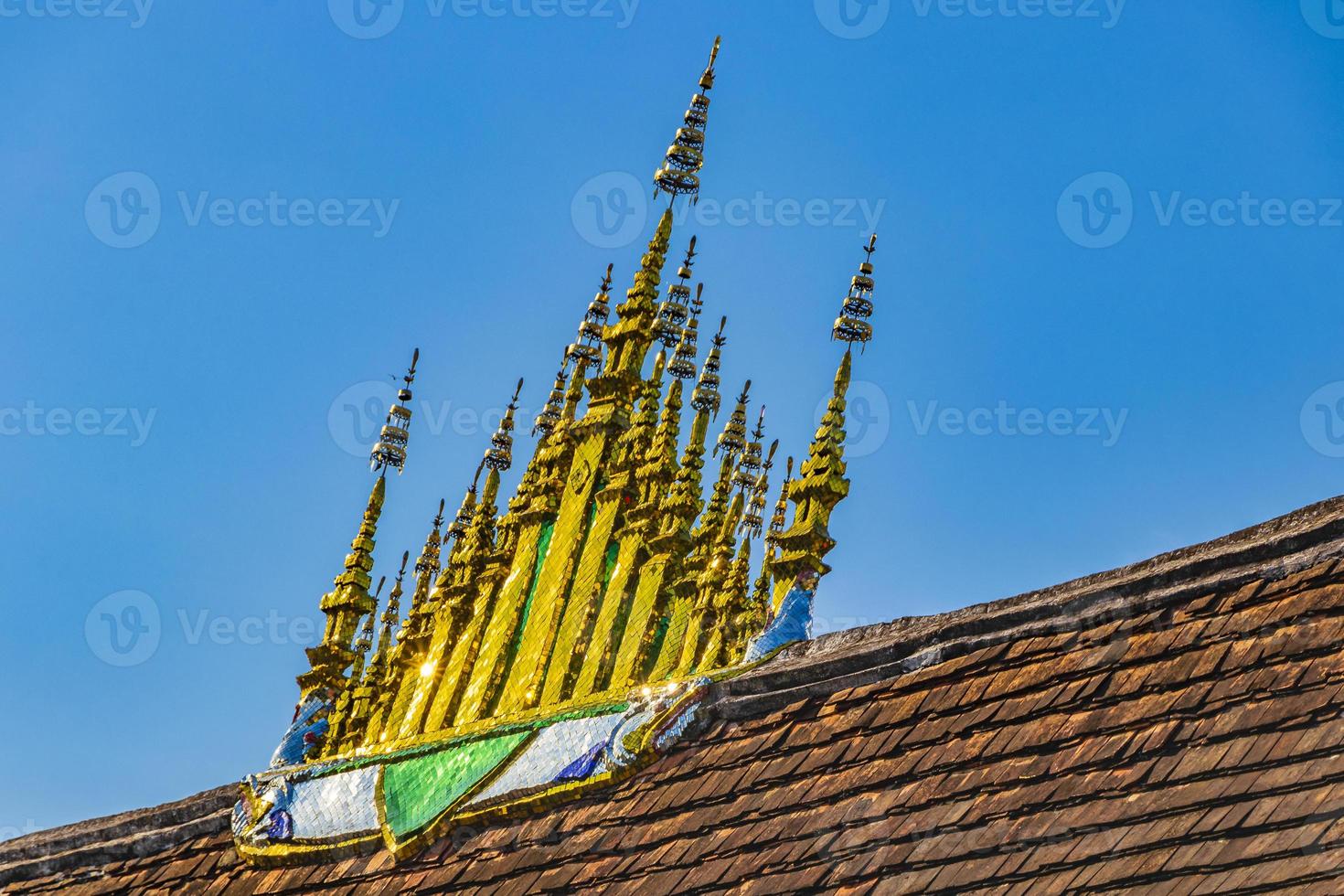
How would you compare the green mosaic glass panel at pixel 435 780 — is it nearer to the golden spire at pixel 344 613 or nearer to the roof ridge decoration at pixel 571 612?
the roof ridge decoration at pixel 571 612

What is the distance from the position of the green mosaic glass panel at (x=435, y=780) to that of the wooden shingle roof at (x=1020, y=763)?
0.28 m

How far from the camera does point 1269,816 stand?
30.5 ft

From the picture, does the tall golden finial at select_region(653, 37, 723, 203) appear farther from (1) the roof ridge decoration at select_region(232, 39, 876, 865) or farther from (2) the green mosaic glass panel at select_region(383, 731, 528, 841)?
(2) the green mosaic glass panel at select_region(383, 731, 528, 841)

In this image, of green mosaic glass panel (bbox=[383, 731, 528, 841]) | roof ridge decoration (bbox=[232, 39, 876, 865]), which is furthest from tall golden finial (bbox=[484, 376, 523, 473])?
green mosaic glass panel (bbox=[383, 731, 528, 841])

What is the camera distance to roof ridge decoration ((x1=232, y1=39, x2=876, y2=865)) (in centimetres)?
1316

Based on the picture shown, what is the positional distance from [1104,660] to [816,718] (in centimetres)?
181

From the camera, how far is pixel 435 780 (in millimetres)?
13398

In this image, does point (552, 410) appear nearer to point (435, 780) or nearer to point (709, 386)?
point (709, 386)

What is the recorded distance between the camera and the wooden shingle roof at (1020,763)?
9.55 meters

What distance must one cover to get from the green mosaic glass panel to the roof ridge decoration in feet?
0.05

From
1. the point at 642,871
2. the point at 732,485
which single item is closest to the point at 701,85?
the point at 732,485

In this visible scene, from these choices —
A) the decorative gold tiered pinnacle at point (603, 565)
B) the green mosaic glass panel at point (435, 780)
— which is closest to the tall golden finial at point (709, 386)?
the decorative gold tiered pinnacle at point (603, 565)

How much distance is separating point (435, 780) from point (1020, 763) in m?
4.24

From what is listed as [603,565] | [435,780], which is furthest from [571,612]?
[435,780]
